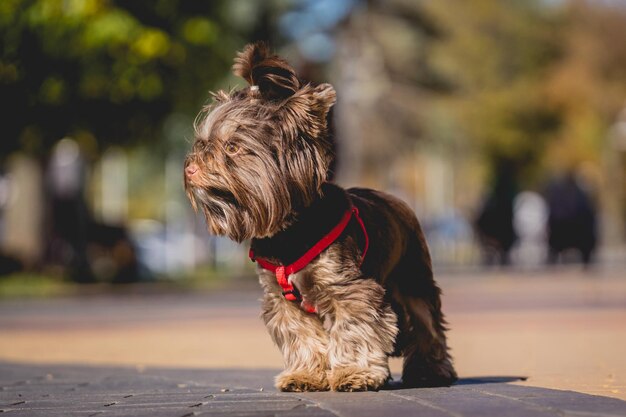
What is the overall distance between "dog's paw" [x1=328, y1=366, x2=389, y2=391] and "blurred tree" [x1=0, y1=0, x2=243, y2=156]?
19949mm

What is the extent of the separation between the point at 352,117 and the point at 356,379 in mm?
46598

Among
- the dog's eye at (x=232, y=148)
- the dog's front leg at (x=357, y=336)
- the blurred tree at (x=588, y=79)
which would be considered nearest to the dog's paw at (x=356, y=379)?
the dog's front leg at (x=357, y=336)

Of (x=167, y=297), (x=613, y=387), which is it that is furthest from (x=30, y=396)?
(x=167, y=297)

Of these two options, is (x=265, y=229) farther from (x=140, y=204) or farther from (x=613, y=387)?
(x=140, y=204)

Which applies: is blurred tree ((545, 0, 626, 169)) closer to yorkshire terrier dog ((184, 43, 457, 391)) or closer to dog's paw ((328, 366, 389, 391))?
yorkshire terrier dog ((184, 43, 457, 391))

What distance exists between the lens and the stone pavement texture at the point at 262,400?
663cm

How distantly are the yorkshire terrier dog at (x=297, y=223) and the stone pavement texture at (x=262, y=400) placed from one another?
0.25 m

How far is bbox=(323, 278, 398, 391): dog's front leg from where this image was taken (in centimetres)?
753

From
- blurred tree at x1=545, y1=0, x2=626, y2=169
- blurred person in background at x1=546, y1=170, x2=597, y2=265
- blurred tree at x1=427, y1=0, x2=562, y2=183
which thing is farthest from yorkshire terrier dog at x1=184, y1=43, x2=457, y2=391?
blurred tree at x1=427, y1=0, x2=562, y2=183

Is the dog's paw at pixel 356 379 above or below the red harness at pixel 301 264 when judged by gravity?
below

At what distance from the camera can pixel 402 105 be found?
57.9m

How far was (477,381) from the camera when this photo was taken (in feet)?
29.3

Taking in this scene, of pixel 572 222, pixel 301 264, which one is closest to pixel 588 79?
pixel 572 222

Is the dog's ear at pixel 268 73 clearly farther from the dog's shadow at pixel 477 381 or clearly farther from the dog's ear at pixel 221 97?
the dog's shadow at pixel 477 381
